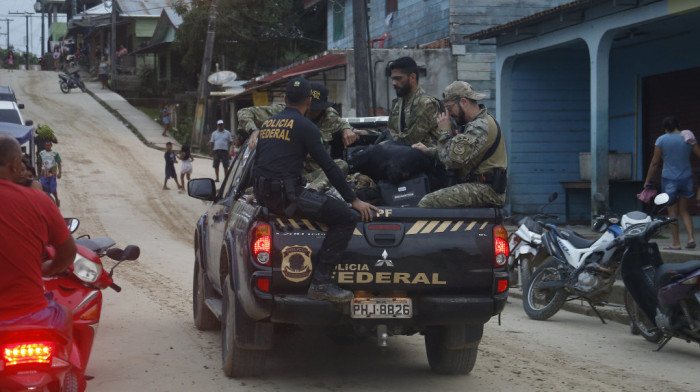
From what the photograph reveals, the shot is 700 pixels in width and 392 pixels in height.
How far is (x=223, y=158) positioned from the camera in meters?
24.4

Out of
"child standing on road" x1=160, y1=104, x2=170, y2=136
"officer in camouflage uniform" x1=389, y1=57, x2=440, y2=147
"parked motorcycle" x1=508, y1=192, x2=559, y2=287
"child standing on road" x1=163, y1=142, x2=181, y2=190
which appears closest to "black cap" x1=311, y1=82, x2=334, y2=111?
"officer in camouflage uniform" x1=389, y1=57, x2=440, y2=147

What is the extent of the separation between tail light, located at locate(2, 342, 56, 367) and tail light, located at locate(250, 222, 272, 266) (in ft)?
6.40

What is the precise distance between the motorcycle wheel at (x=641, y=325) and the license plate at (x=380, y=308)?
10.5ft

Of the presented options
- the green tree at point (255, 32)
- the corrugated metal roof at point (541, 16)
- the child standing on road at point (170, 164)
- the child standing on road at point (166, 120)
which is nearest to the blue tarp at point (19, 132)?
the child standing on road at point (170, 164)

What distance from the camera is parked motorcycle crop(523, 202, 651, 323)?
364 inches

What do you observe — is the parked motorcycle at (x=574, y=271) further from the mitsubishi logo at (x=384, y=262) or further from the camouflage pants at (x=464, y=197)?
the mitsubishi logo at (x=384, y=262)

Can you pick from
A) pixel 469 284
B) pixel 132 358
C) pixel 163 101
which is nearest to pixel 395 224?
pixel 469 284

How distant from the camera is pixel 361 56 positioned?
17.8m

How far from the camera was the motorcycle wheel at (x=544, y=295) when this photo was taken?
388 inches

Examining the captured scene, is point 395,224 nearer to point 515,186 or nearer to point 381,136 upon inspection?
point 381,136

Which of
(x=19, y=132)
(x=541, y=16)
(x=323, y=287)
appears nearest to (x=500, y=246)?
(x=323, y=287)

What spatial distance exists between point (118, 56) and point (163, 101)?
11.6m

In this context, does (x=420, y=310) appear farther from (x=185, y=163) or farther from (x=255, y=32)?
(x=255, y=32)

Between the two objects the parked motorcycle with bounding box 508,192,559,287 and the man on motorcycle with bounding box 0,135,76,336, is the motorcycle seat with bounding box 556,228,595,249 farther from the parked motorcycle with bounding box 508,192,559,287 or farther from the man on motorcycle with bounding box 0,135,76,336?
the man on motorcycle with bounding box 0,135,76,336
